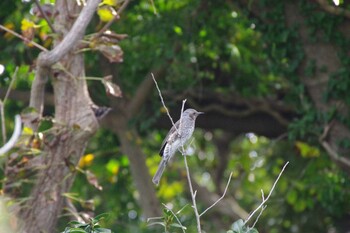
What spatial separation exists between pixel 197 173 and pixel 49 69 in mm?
6452

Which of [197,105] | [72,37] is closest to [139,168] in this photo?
[197,105]

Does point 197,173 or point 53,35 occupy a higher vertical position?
point 53,35

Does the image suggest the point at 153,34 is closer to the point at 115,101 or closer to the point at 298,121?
the point at 115,101

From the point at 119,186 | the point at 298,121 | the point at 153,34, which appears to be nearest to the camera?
the point at 298,121

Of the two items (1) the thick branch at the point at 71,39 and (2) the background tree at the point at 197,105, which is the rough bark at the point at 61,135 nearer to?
(2) the background tree at the point at 197,105

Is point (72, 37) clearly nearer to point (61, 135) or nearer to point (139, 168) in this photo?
point (61, 135)

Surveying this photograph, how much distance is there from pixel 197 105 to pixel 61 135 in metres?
3.19

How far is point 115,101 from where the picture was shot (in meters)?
10.2

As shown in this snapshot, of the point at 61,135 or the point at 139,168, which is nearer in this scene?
the point at 61,135

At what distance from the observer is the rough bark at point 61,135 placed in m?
7.18

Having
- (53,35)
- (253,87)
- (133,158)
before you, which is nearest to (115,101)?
(133,158)

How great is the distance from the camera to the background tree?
726 centimetres

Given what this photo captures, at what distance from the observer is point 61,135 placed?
7172 millimetres

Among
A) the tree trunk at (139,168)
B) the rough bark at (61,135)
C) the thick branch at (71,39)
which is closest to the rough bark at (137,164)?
the tree trunk at (139,168)
